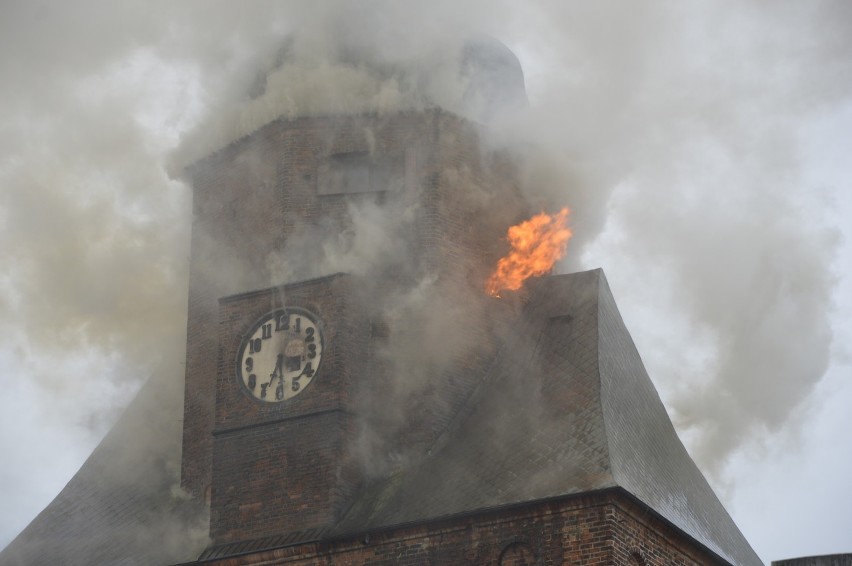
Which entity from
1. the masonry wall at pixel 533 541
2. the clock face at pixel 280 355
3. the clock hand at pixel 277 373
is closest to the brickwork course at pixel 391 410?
the masonry wall at pixel 533 541

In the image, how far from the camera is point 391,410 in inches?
1369

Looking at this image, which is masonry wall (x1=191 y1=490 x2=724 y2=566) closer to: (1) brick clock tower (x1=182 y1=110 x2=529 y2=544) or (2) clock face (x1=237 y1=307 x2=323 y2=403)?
(1) brick clock tower (x1=182 y1=110 x2=529 y2=544)

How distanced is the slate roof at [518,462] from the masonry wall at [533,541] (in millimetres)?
202

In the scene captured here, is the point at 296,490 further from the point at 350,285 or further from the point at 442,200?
the point at 442,200

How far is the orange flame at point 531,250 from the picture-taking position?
36.4 meters

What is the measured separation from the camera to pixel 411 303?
116 feet

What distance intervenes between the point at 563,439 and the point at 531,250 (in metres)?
5.53

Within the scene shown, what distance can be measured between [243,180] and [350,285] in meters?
3.71

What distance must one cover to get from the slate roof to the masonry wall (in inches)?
7.9

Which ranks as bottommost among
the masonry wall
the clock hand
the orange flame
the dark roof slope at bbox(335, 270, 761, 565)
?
the masonry wall

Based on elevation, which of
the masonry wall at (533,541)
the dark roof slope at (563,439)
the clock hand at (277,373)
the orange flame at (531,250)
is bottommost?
the masonry wall at (533,541)

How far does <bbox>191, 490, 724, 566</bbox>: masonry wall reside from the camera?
100ft

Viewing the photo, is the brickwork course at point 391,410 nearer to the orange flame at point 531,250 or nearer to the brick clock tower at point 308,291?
the brick clock tower at point 308,291

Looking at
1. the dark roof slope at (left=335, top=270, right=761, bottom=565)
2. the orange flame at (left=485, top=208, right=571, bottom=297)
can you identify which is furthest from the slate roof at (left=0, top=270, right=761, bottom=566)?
the orange flame at (left=485, top=208, right=571, bottom=297)
